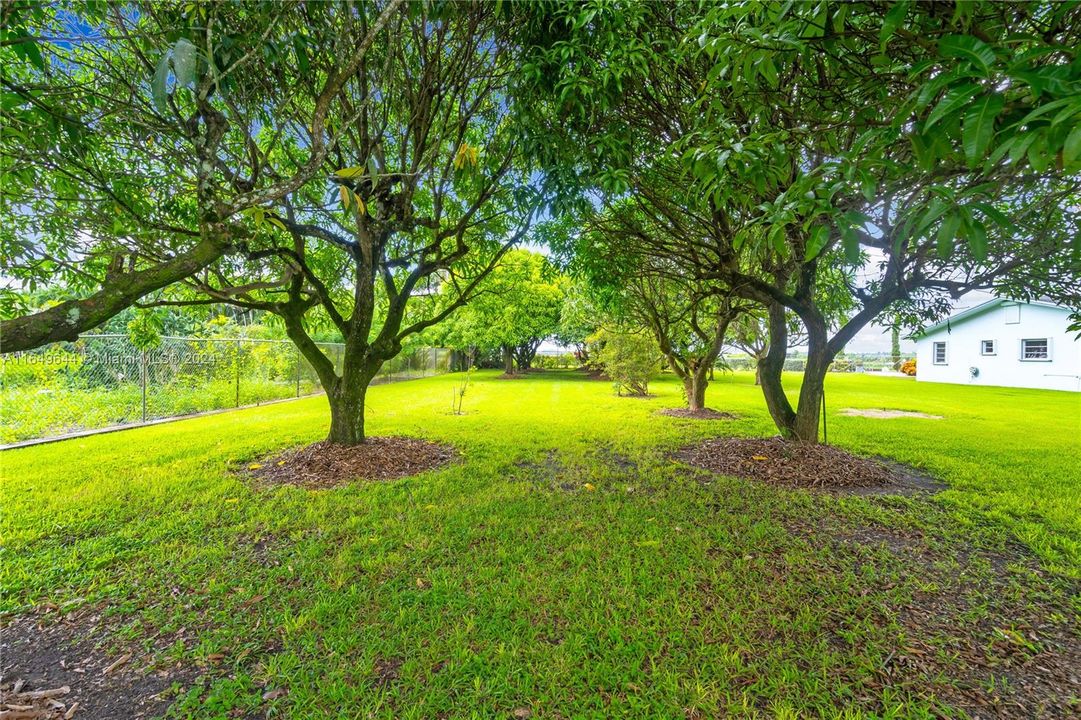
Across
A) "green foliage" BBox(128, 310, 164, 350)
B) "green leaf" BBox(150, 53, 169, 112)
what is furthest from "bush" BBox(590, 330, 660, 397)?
"green leaf" BBox(150, 53, 169, 112)

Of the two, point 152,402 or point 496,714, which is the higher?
point 152,402

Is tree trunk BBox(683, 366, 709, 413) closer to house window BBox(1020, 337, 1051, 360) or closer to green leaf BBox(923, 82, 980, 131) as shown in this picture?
green leaf BBox(923, 82, 980, 131)

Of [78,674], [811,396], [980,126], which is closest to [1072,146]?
[980,126]

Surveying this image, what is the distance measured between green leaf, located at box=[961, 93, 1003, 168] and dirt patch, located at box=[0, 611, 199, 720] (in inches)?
144

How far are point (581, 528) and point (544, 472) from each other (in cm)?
161

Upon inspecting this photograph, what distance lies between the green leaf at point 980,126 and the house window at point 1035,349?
21340mm

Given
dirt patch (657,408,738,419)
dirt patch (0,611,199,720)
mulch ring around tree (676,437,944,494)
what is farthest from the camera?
dirt patch (657,408,738,419)

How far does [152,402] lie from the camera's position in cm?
764

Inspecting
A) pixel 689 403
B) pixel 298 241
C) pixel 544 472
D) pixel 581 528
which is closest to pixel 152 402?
pixel 298 241

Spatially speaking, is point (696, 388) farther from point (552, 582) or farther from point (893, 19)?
point (893, 19)

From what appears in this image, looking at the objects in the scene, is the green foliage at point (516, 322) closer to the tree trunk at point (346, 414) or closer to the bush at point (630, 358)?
the bush at point (630, 358)

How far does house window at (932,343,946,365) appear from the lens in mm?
18688

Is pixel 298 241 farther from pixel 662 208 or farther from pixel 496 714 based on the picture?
pixel 496 714

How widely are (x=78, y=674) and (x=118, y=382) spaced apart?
781 centimetres
